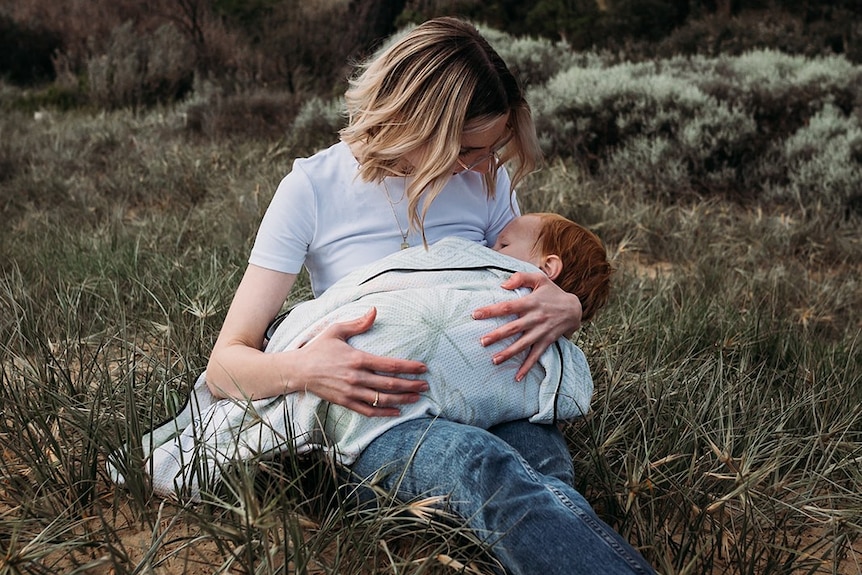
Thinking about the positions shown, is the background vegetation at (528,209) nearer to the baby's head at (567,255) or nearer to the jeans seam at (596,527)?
the jeans seam at (596,527)

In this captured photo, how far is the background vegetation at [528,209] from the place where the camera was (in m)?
1.88

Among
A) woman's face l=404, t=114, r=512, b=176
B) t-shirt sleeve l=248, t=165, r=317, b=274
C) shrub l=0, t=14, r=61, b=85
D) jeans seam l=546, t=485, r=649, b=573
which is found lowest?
shrub l=0, t=14, r=61, b=85

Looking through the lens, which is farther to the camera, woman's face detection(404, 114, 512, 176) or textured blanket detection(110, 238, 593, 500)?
woman's face detection(404, 114, 512, 176)

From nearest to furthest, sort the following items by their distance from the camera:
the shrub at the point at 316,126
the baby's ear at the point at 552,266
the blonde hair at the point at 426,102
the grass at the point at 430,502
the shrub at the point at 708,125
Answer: the grass at the point at 430,502 < the blonde hair at the point at 426,102 < the baby's ear at the point at 552,266 < the shrub at the point at 708,125 < the shrub at the point at 316,126

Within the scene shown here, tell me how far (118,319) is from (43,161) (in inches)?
159

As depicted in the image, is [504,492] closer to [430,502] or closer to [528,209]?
[430,502]

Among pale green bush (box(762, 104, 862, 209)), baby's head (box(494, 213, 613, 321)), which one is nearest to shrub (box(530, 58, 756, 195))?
pale green bush (box(762, 104, 862, 209))

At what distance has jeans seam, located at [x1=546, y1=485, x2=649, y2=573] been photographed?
1.57 m

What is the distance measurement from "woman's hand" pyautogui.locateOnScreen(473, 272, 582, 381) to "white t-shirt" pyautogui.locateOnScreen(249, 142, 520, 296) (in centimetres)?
35

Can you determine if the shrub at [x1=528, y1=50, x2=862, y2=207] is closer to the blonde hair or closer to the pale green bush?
the pale green bush

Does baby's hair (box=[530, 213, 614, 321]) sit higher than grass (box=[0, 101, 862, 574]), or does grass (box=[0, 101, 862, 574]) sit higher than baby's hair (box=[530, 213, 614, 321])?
baby's hair (box=[530, 213, 614, 321])

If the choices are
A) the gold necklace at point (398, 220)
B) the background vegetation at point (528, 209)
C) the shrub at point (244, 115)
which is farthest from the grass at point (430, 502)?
the shrub at point (244, 115)

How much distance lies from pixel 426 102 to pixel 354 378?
733 millimetres

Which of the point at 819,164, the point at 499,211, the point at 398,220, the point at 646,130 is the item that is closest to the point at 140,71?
the point at 646,130
